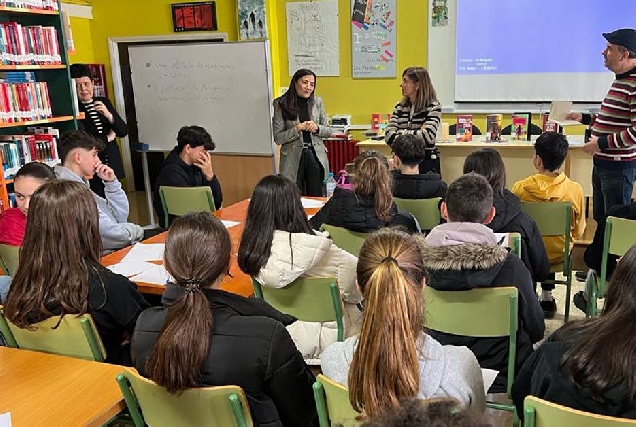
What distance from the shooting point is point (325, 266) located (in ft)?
7.75

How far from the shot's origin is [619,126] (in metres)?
3.64

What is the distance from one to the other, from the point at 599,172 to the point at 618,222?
4.14 feet

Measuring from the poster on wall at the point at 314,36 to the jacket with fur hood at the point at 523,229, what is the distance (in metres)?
4.01

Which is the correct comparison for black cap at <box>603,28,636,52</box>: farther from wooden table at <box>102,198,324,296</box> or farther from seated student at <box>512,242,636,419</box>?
seated student at <box>512,242,636,419</box>

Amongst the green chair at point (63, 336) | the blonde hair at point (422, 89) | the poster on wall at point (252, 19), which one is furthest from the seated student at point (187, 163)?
the poster on wall at point (252, 19)

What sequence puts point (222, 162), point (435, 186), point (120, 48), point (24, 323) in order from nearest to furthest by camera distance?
point (24, 323) < point (435, 186) < point (222, 162) < point (120, 48)

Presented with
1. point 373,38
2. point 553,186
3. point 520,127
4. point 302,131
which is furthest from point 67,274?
point 373,38

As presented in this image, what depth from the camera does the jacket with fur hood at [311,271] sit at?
2.21 metres

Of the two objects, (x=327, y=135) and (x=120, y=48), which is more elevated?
(x=120, y=48)

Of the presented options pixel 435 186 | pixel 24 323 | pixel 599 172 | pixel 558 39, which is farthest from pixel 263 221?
pixel 558 39

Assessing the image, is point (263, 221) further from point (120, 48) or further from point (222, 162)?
point (120, 48)

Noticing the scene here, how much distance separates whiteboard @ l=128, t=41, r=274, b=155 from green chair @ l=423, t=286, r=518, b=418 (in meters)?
4.21

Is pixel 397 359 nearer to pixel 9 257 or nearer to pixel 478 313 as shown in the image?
pixel 478 313

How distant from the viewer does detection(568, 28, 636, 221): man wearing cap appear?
11.5 ft
